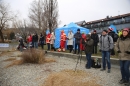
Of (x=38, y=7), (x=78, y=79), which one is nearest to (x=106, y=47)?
(x=78, y=79)

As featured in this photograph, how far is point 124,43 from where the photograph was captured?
539cm

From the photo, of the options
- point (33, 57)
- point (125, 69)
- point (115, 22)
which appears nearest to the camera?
point (125, 69)

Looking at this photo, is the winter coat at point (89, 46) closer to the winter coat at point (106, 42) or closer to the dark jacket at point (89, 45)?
the dark jacket at point (89, 45)

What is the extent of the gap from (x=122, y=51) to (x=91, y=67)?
2.99 metres

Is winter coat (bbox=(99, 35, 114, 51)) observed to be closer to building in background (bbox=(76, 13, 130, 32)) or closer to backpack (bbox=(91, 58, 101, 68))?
backpack (bbox=(91, 58, 101, 68))

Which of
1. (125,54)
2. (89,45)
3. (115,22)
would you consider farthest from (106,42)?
(115,22)

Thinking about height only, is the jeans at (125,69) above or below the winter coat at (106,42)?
below

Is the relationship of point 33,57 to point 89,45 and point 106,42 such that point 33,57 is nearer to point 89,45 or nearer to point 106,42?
point 89,45

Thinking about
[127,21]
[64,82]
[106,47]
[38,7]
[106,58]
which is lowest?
[64,82]

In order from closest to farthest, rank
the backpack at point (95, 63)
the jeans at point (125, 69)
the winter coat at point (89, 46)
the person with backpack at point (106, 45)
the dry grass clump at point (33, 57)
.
Result: the jeans at point (125, 69)
the person with backpack at point (106, 45)
the winter coat at point (89, 46)
the backpack at point (95, 63)
the dry grass clump at point (33, 57)

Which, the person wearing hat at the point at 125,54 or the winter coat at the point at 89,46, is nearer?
the person wearing hat at the point at 125,54

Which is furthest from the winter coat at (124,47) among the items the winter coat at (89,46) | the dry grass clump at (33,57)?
the dry grass clump at (33,57)

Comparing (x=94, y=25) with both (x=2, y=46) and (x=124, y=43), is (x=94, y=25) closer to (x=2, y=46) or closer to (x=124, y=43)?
(x=2, y=46)

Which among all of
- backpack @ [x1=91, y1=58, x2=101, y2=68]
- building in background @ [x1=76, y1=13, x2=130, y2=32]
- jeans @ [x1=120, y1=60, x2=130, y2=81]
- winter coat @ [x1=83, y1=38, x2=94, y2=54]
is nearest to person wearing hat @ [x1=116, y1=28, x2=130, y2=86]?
jeans @ [x1=120, y1=60, x2=130, y2=81]
